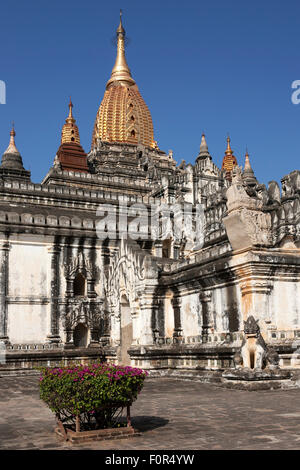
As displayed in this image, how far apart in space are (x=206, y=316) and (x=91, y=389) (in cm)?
1105

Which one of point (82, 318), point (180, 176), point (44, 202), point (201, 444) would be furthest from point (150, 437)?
point (180, 176)

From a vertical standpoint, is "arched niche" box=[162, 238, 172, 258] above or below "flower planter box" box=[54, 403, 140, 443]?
above

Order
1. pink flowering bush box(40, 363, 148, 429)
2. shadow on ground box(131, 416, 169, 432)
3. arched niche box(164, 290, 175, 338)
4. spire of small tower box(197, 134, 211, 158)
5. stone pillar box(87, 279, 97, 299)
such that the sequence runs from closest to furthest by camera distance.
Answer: pink flowering bush box(40, 363, 148, 429), shadow on ground box(131, 416, 169, 432), arched niche box(164, 290, 175, 338), stone pillar box(87, 279, 97, 299), spire of small tower box(197, 134, 211, 158)

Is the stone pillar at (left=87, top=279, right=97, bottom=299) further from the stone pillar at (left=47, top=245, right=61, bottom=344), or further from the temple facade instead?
the stone pillar at (left=47, top=245, right=61, bottom=344)

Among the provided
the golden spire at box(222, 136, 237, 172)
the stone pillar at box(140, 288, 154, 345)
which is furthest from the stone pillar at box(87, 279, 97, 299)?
the golden spire at box(222, 136, 237, 172)

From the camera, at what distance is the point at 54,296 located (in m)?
26.2

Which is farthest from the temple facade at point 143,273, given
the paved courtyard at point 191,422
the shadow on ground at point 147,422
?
the shadow on ground at point 147,422

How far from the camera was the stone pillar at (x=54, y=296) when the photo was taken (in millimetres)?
25812

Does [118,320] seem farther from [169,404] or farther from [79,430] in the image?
[79,430]

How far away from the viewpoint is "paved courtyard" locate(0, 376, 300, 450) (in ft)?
24.3

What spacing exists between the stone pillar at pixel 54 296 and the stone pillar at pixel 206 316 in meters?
9.92

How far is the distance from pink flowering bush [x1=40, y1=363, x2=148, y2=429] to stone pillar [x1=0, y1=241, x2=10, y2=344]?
17581mm

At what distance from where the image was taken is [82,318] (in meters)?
26.5

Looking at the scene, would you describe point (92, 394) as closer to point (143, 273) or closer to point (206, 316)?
point (206, 316)
